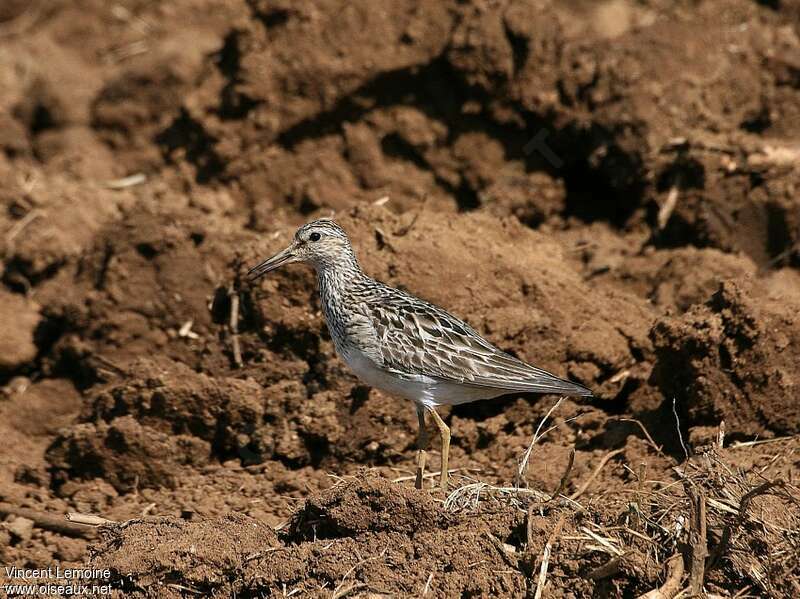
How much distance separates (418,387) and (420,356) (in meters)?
0.18

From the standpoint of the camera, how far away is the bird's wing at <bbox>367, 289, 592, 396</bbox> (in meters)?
6.49

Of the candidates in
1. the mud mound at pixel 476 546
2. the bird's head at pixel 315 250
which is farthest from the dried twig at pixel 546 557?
the bird's head at pixel 315 250

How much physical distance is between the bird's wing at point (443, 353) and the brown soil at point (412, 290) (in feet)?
2.06

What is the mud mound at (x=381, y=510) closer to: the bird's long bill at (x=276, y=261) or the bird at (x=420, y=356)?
the bird at (x=420, y=356)

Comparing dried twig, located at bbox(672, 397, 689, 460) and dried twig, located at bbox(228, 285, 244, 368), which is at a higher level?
dried twig, located at bbox(672, 397, 689, 460)

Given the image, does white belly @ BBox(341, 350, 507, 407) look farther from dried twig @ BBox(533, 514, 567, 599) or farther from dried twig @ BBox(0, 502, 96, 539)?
dried twig @ BBox(0, 502, 96, 539)

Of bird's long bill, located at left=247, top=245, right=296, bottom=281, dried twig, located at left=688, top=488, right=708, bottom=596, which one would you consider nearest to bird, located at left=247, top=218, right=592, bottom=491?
bird's long bill, located at left=247, top=245, right=296, bottom=281

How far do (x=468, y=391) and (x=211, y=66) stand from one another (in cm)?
516

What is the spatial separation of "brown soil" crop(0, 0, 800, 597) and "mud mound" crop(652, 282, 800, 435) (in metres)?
0.02

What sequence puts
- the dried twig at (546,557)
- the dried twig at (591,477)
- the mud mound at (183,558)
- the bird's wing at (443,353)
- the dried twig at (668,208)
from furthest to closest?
the dried twig at (668,208), the bird's wing at (443,353), the dried twig at (591,477), the mud mound at (183,558), the dried twig at (546,557)

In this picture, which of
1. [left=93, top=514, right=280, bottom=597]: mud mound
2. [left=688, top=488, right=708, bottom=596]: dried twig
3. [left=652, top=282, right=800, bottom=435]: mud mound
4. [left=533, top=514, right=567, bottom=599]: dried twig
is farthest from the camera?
[left=652, top=282, right=800, bottom=435]: mud mound

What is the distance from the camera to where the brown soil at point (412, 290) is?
570 centimetres

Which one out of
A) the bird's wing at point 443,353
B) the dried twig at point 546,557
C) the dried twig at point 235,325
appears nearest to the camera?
the dried twig at point 546,557

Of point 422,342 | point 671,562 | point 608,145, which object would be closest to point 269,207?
point 608,145
